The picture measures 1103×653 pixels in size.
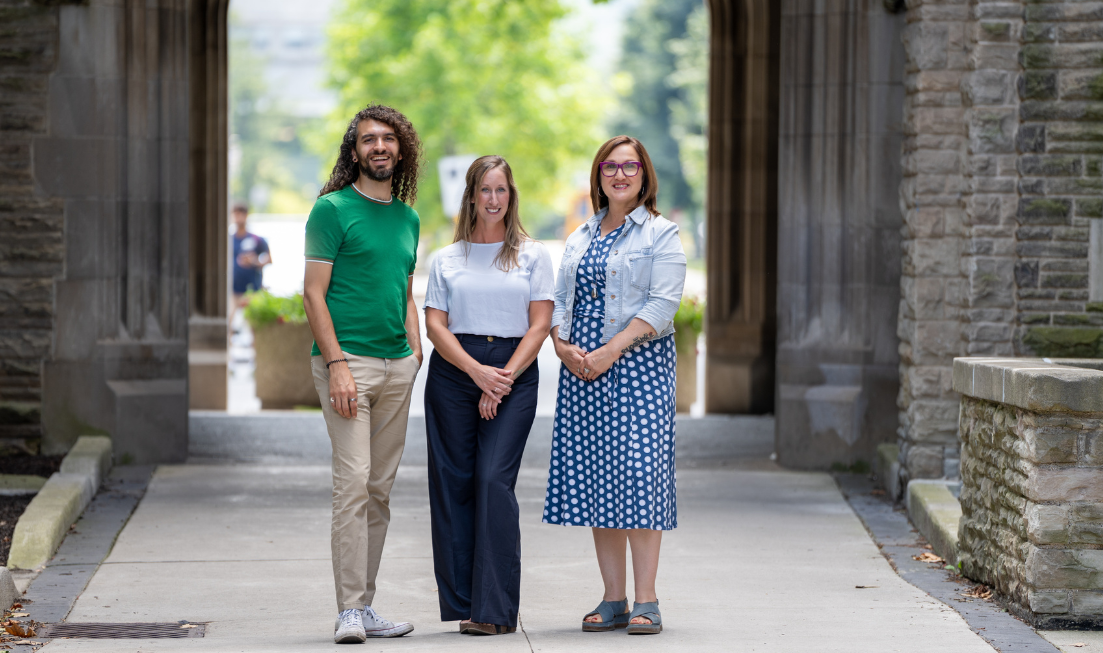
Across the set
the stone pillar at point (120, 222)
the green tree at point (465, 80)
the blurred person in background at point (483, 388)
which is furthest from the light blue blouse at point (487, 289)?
the green tree at point (465, 80)

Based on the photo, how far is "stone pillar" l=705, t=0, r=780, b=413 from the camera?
41.8ft

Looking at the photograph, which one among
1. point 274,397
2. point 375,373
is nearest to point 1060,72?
point 375,373

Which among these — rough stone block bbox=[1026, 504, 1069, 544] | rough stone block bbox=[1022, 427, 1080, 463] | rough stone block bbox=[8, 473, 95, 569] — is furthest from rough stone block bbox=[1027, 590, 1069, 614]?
rough stone block bbox=[8, 473, 95, 569]

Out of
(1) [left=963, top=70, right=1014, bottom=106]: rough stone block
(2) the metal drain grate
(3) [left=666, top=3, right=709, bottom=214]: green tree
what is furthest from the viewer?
(3) [left=666, top=3, right=709, bottom=214]: green tree

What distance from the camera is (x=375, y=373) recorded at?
4945 millimetres

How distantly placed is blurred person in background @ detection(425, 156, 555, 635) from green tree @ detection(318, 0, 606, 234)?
25.8 m

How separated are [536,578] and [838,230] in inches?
159

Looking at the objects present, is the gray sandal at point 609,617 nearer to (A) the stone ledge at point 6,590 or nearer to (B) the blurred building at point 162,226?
(A) the stone ledge at point 6,590

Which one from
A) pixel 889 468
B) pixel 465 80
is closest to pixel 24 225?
pixel 889 468

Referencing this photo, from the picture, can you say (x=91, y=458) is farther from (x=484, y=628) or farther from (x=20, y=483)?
(x=484, y=628)

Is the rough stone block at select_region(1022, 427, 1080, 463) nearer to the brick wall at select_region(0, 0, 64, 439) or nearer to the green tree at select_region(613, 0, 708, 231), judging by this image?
the brick wall at select_region(0, 0, 64, 439)

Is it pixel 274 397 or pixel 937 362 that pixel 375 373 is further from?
pixel 274 397

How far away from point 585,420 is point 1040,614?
1972mm

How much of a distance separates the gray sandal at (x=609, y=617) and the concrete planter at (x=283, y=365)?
7.78m
